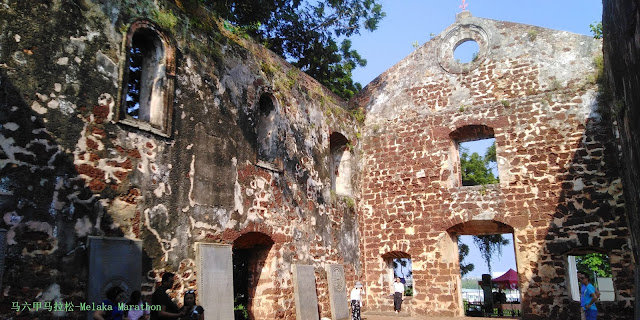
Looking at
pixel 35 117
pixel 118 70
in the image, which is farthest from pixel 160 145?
pixel 35 117

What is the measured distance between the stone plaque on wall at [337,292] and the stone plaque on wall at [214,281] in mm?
3307

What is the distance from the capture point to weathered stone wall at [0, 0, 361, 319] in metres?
5.46

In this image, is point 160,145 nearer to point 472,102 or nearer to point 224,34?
point 224,34

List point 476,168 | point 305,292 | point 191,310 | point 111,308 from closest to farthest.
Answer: point 111,308 → point 191,310 → point 305,292 → point 476,168

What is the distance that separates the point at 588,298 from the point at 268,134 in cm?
637

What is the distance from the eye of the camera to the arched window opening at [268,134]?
31.6 feet

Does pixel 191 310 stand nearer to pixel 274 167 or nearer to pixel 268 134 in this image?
pixel 274 167

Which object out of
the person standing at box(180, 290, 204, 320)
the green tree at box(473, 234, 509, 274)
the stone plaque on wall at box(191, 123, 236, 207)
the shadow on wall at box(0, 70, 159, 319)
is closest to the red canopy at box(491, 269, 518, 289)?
the green tree at box(473, 234, 509, 274)

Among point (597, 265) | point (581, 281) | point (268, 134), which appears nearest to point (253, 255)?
point (268, 134)

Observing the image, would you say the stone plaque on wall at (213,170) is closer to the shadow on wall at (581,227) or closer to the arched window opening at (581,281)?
the arched window opening at (581,281)

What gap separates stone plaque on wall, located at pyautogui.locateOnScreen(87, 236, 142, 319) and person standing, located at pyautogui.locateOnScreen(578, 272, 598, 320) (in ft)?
22.2

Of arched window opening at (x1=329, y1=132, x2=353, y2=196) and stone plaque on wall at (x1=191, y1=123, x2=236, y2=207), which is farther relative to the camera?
arched window opening at (x1=329, y1=132, x2=353, y2=196)

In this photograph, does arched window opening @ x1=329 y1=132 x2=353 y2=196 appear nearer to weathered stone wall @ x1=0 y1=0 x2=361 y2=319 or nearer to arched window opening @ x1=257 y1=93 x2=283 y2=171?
weathered stone wall @ x1=0 y1=0 x2=361 y2=319

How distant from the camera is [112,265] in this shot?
5.96m
